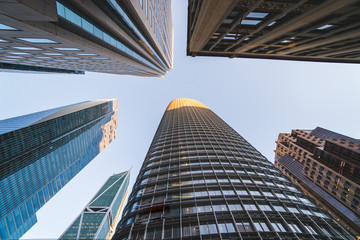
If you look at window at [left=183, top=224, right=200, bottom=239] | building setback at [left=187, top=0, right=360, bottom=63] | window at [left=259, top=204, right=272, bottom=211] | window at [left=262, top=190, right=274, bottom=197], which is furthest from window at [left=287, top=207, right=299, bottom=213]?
building setback at [left=187, top=0, right=360, bottom=63]

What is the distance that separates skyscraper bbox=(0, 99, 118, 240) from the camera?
67375 mm

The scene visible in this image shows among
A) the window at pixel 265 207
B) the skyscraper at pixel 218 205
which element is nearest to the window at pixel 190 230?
the skyscraper at pixel 218 205

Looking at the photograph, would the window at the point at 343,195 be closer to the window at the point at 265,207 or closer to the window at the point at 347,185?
the window at the point at 347,185

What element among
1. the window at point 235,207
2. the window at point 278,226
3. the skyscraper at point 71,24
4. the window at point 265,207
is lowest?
the window at point 265,207

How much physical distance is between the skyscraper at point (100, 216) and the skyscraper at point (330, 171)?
488 feet

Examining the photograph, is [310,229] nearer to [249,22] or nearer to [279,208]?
[279,208]

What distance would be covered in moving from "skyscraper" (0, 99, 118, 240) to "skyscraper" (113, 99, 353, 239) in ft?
270

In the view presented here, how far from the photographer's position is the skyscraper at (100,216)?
4776 inches

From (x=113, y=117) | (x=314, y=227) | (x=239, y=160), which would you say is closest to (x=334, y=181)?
(x=239, y=160)

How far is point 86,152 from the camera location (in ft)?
415

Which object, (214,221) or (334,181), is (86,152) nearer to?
(214,221)

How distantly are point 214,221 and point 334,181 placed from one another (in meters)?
58.5

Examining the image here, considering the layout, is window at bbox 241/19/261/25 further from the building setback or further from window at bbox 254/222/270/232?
window at bbox 254/222/270/232

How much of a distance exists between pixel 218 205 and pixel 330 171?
57.6 m
